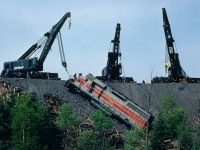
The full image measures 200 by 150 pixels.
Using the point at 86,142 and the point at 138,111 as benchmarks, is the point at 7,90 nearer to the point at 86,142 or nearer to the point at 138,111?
the point at 138,111

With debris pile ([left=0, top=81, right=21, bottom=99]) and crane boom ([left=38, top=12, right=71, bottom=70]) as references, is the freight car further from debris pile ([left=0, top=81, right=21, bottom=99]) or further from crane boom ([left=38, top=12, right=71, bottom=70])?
crane boom ([left=38, top=12, right=71, bottom=70])

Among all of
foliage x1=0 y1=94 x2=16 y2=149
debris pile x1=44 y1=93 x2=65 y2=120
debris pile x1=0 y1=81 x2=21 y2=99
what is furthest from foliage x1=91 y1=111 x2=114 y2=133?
debris pile x1=0 y1=81 x2=21 y2=99

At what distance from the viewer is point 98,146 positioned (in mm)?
52969

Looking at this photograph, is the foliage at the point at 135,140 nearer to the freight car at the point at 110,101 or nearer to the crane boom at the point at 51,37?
the freight car at the point at 110,101

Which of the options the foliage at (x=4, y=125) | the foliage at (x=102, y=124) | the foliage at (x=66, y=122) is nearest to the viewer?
the foliage at (x=4, y=125)

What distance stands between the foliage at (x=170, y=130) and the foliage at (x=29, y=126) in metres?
11.2

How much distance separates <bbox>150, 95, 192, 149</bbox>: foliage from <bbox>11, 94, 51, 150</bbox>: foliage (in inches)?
440

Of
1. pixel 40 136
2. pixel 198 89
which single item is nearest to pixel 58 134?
pixel 40 136

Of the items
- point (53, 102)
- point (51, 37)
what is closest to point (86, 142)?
point (53, 102)

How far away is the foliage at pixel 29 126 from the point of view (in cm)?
4856


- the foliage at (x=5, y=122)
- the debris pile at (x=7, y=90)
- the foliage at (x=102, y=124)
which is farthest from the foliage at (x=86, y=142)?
the debris pile at (x=7, y=90)

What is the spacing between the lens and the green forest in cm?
4894

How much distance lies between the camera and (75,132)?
190 feet

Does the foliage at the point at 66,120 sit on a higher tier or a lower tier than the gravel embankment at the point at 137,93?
lower
